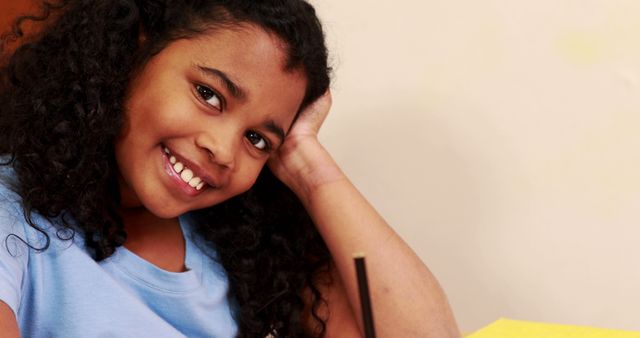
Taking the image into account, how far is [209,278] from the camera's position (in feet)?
3.78

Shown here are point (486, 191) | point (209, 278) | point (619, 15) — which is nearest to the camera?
point (209, 278)

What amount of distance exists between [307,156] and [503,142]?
342mm

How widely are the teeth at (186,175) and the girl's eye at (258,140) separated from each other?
0.08 m

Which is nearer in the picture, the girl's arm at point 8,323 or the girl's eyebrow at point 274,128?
the girl's arm at point 8,323

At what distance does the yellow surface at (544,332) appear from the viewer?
116 cm

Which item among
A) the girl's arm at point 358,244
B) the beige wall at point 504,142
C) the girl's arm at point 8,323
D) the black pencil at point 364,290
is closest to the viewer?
the black pencil at point 364,290

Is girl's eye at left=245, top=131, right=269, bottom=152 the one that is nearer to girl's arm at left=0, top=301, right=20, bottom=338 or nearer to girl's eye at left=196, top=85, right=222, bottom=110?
girl's eye at left=196, top=85, right=222, bottom=110

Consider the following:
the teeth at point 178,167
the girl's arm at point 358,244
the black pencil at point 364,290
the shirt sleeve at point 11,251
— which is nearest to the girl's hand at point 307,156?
the girl's arm at point 358,244

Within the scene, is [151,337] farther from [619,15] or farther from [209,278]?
[619,15]

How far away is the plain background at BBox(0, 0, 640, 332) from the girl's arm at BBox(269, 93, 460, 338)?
0.90 ft

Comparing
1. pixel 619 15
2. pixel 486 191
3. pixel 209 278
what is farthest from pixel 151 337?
pixel 619 15

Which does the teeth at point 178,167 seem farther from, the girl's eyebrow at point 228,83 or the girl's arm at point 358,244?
the girl's arm at point 358,244

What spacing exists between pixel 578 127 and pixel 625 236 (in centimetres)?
17

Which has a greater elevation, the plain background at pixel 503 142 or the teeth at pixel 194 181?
the plain background at pixel 503 142
